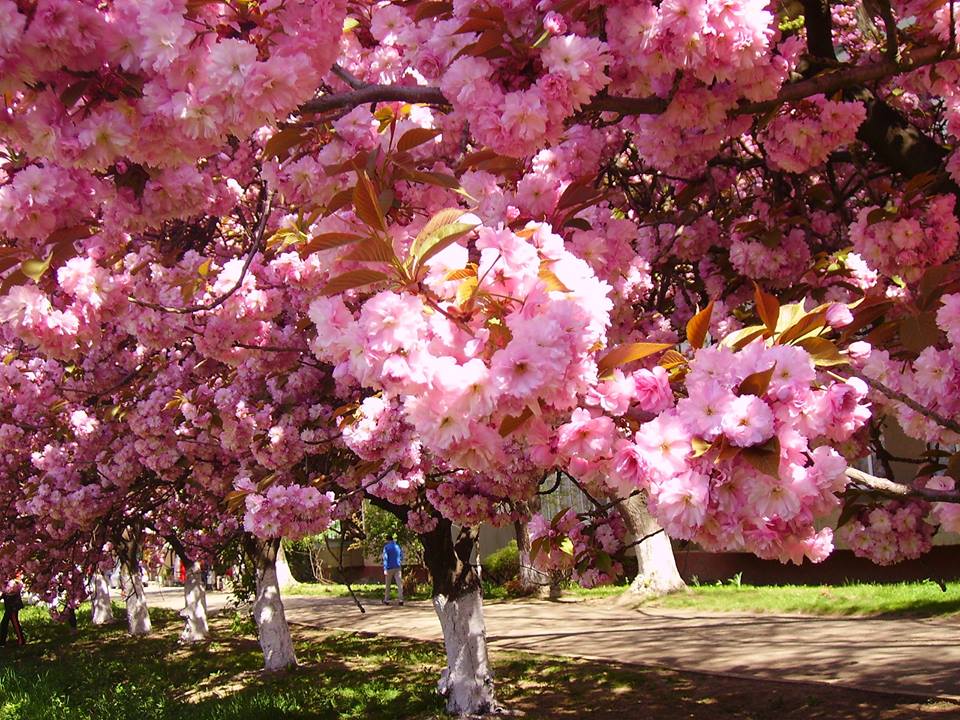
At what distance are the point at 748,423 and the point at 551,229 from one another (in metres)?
0.76

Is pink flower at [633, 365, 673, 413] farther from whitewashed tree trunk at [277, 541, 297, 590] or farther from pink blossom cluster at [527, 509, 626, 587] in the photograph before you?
whitewashed tree trunk at [277, 541, 297, 590]

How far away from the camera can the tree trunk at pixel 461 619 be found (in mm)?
8398

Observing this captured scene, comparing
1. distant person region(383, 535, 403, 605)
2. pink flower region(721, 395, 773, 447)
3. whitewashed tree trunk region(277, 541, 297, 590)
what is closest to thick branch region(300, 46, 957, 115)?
pink flower region(721, 395, 773, 447)

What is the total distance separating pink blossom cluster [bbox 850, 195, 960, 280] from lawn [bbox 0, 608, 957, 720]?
4.61 m

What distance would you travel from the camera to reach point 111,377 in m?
7.53

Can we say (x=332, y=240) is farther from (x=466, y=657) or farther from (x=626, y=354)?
(x=466, y=657)

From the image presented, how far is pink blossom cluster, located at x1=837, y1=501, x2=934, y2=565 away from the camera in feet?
12.1

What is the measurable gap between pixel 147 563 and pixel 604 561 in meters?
22.9

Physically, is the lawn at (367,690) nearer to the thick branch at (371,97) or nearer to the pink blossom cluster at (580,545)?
the pink blossom cluster at (580,545)

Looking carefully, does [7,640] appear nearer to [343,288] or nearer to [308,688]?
[308,688]

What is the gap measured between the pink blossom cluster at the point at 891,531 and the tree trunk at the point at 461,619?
5.18 m

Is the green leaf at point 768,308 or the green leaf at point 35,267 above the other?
the green leaf at point 35,267

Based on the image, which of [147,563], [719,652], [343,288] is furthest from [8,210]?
[147,563]

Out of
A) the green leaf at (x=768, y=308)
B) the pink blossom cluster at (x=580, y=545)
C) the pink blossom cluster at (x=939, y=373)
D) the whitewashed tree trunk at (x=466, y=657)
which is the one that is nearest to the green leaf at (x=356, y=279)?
the green leaf at (x=768, y=308)
